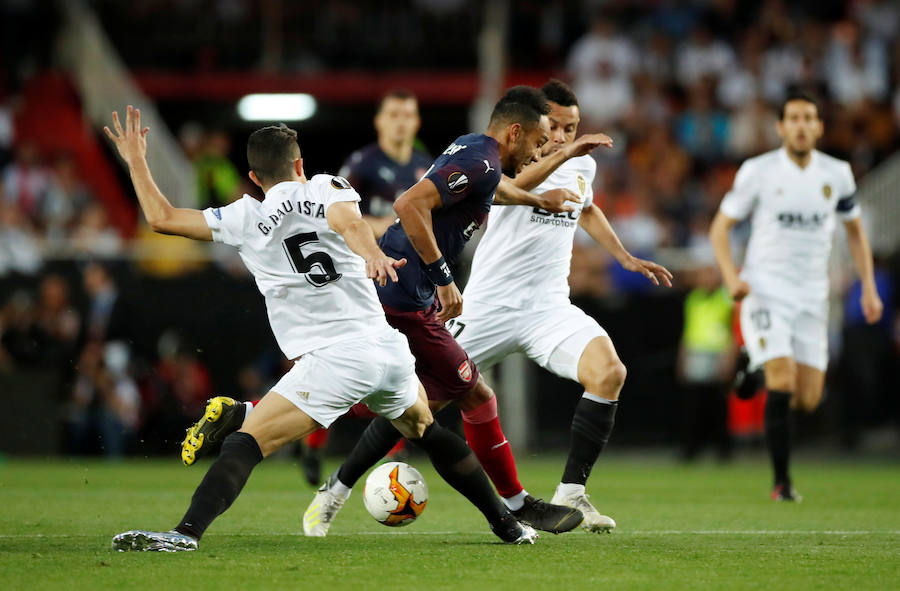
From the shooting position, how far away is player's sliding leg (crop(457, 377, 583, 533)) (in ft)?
22.4

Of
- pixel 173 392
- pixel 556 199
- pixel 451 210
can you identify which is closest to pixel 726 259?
pixel 556 199

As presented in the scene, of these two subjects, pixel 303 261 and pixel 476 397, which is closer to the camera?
pixel 303 261

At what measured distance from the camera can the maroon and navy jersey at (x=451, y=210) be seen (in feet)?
20.9

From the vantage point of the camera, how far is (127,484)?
439 inches

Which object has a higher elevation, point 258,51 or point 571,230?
point 258,51

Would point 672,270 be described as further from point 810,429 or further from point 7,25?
point 7,25

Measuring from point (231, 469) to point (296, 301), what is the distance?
795 mm

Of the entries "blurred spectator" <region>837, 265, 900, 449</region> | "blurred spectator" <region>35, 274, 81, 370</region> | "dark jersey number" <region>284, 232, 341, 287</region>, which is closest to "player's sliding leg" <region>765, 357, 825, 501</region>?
"dark jersey number" <region>284, 232, 341, 287</region>

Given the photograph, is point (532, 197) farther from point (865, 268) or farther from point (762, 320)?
point (865, 268)

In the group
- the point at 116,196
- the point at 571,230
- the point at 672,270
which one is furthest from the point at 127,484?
the point at 116,196

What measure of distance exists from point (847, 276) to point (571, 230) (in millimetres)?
9208

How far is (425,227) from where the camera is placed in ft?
20.6

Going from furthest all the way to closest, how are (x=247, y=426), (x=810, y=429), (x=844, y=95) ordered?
(x=844, y=95) < (x=810, y=429) < (x=247, y=426)

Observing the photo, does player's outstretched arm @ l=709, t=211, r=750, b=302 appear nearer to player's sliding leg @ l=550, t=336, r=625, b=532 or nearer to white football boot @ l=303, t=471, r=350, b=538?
player's sliding leg @ l=550, t=336, r=625, b=532
